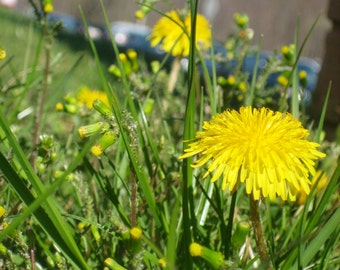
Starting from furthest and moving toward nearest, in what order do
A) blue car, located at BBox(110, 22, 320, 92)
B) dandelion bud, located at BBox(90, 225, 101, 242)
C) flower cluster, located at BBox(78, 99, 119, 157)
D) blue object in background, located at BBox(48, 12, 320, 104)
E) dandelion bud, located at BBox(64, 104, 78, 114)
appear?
blue object in background, located at BBox(48, 12, 320, 104), blue car, located at BBox(110, 22, 320, 92), dandelion bud, located at BBox(64, 104, 78, 114), dandelion bud, located at BBox(90, 225, 101, 242), flower cluster, located at BBox(78, 99, 119, 157)

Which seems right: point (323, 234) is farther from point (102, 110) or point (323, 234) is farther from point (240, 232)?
point (102, 110)

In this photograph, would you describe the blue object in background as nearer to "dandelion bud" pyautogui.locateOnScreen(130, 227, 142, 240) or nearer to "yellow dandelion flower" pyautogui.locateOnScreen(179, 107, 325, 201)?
"yellow dandelion flower" pyautogui.locateOnScreen(179, 107, 325, 201)

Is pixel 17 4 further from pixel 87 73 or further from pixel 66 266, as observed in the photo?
pixel 66 266

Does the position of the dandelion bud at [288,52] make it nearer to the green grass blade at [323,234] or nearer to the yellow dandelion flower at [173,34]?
the yellow dandelion flower at [173,34]

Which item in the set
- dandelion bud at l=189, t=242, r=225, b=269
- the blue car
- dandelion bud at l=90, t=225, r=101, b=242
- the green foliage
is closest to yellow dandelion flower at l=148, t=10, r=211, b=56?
the green foliage

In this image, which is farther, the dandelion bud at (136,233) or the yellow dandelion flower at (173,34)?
the yellow dandelion flower at (173,34)

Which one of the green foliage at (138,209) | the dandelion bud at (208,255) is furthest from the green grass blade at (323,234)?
the dandelion bud at (208,255)

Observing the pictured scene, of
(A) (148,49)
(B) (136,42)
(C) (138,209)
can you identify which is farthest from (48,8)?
(B) (136,42)
